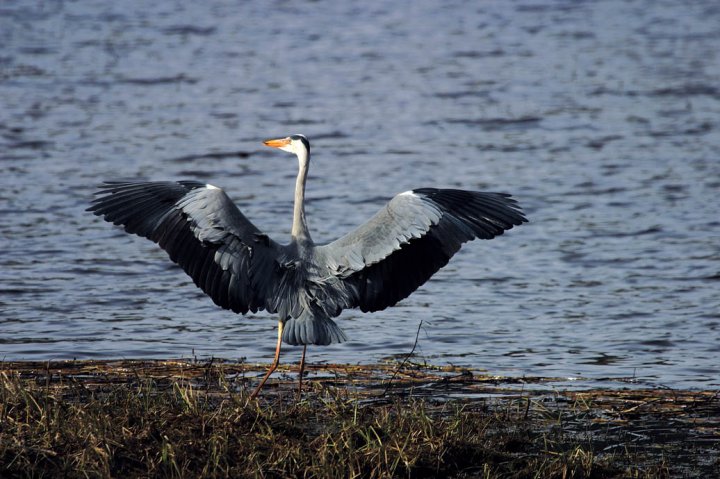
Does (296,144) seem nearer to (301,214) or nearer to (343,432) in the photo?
(301,214)

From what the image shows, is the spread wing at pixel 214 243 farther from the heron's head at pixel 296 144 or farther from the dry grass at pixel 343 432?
the heron's head at pixel 296 144

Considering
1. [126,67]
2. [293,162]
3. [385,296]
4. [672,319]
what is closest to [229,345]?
[385,296]

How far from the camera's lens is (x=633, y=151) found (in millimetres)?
14203

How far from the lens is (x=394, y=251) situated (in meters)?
6.75

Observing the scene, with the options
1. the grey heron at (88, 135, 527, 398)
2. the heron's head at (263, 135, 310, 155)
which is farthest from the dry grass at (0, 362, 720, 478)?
the heron's head at (263, 135, 310, 155)

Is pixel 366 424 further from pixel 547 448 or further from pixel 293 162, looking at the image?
pixel 293 162

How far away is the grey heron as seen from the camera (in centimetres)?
675

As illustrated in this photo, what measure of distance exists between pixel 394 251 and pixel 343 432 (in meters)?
1.44

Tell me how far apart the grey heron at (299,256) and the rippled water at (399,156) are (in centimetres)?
124

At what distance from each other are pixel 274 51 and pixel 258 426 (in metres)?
15.3

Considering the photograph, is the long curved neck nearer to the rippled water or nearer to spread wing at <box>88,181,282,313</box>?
spread wing at <box>88,181,282,313</box>

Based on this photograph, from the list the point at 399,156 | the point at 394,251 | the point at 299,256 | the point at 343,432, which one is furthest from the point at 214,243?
the point at 399,156

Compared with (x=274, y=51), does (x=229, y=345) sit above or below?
below

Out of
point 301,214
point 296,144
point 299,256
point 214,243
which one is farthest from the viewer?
point 296,144
